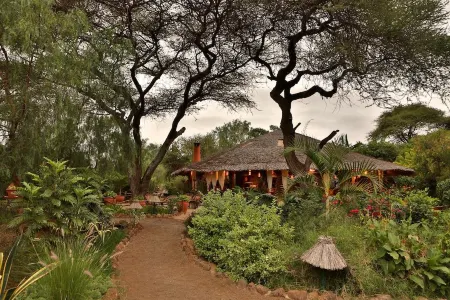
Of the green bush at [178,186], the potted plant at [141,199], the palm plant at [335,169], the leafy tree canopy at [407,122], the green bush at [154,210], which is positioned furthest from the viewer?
the leafy tree canopy at [407,122]

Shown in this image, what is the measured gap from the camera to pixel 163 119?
67.4 feet

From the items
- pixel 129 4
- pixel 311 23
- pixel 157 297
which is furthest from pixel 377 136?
pixel 157 297

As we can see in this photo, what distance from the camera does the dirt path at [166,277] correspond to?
224 inches

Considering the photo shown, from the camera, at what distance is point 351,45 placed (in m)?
11.1

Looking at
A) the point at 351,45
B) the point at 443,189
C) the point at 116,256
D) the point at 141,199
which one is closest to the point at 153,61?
the point at 141,199

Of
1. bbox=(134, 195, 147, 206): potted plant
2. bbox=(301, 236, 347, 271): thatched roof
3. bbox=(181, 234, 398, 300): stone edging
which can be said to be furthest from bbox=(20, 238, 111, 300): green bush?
bbox=(134, 195, 147, 206): potted plant

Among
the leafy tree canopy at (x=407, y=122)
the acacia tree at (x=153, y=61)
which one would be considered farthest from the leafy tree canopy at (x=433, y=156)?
the leafy tree canopy at (x=407, y=122)

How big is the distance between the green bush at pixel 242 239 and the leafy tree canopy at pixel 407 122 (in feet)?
87.3

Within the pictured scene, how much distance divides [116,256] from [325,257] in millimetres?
4168

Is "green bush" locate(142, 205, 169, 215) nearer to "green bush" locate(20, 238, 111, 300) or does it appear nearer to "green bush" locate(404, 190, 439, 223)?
"green bush" locate(404, 190, 439, 223)

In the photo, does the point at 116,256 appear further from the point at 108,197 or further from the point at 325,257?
the point at 108,197

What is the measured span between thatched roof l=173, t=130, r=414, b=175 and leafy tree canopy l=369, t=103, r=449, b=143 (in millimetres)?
13827

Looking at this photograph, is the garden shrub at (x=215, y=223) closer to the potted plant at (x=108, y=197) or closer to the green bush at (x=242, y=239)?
the green bush at (x=242, y=239)

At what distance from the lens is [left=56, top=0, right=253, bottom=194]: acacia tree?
35.3ft
